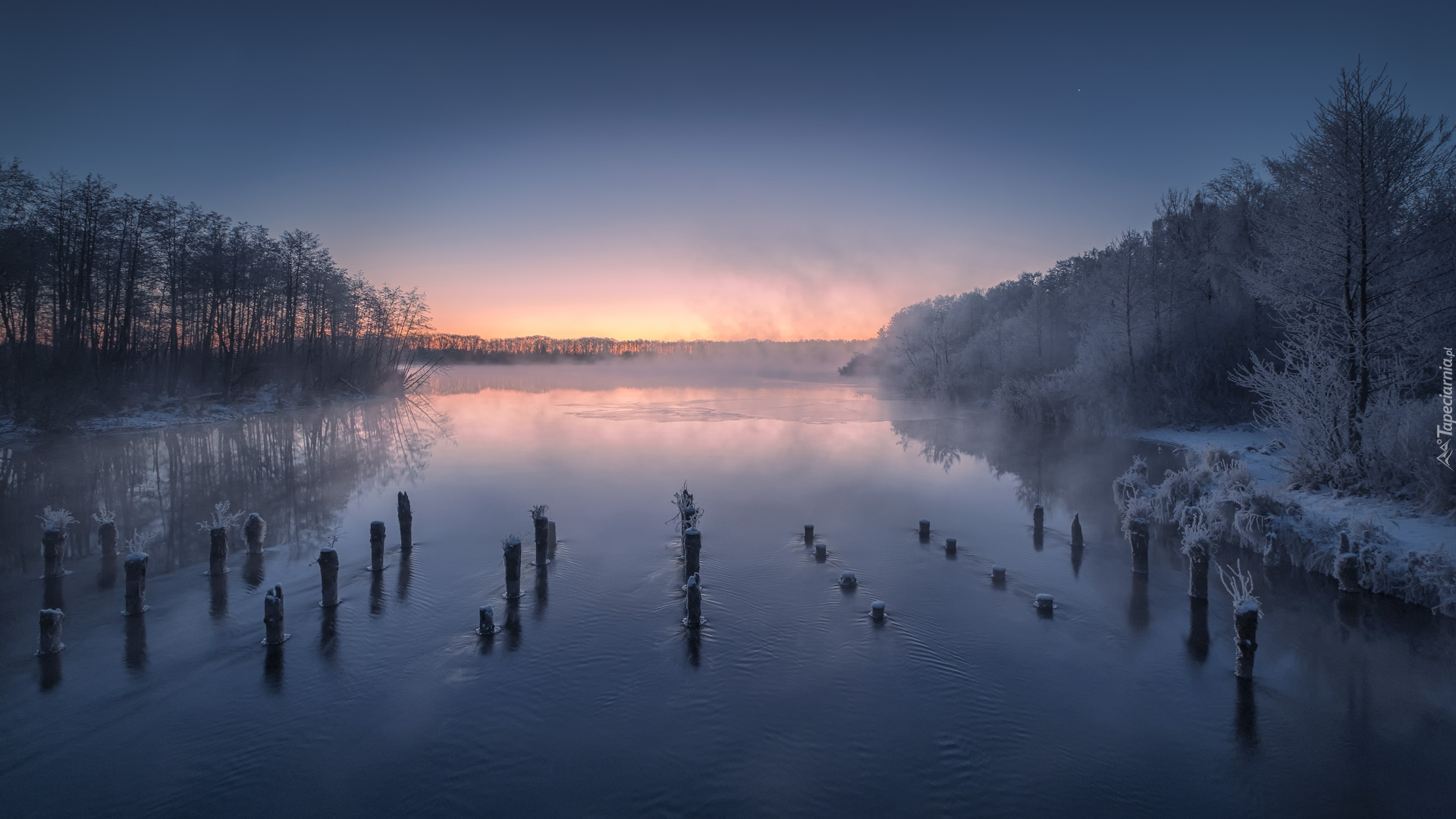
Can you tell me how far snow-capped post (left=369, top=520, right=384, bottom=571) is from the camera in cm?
1202

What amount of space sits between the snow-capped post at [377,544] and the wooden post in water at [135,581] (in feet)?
10.3

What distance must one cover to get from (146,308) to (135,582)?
42.8 meters

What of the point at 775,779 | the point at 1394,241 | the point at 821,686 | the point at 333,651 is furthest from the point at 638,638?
the point at 1394,241

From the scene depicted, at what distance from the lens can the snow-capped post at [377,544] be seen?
39.4ft

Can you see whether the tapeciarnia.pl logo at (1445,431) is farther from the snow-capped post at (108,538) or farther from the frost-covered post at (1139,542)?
the snow-capped post at (108,538)

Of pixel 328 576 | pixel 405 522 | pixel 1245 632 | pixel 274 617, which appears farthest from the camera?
pixel 405 522

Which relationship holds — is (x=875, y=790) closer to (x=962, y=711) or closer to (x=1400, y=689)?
(x=962, y=711)

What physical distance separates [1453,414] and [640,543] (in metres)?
16.1

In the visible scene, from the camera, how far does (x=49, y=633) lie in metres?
8.70

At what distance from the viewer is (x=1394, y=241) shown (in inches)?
586

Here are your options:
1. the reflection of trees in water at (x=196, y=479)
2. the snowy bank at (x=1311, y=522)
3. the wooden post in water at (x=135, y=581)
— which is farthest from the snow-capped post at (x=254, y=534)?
the snowy bank at (x=1311, y=522)

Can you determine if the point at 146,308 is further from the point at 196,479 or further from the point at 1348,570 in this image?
the point at 1348,570

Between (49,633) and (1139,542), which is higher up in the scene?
(1139,542)

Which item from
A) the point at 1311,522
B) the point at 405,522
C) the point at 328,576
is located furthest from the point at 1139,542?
the point at 405,522
